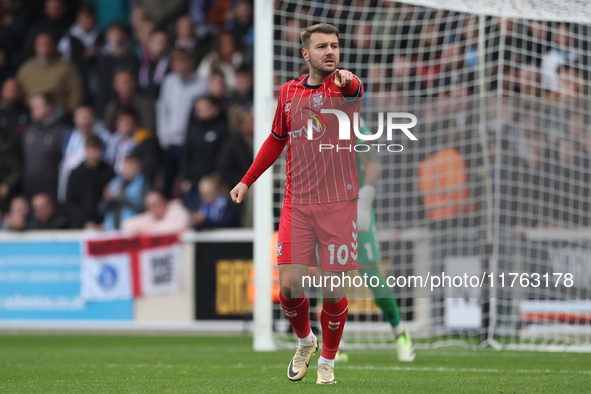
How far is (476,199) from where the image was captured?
1016 centimetres

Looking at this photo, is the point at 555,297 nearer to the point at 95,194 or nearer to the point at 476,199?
the point at 476,199

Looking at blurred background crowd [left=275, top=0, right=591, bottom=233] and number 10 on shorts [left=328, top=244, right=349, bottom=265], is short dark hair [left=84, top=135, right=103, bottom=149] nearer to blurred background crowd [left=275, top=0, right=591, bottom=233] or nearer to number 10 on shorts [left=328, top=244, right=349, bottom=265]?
blurred background crowd [left=275, top=0, right=591, bottom=233]

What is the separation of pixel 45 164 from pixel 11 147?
591mm

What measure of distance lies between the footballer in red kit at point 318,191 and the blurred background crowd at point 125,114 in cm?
605

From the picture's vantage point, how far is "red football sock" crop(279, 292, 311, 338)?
5512 mm

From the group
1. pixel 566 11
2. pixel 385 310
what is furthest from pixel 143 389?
pixel 566 11

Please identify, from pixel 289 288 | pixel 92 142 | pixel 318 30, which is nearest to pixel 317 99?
pixel 318 30

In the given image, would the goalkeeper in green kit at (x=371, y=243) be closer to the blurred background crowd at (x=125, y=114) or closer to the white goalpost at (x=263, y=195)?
the white goalpost at (x=263, y=195)

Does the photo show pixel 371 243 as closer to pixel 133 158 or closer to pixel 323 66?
pixel 323 66

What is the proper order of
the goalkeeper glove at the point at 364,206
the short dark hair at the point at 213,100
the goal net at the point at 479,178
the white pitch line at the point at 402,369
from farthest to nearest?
the short dark hair at the point at 213,100
the goal net at the point at 479,178
the goalkeeper glove at the point at 364,206
the white pitch line at the point at 402,369

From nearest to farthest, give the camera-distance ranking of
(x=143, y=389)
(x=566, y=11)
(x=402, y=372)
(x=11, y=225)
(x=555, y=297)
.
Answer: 1. (x=143, y=389)
2. (x=402, y=372)
3. (x=566, y=11)
4. (x=555, y=297)
5. (x=11, y=225)

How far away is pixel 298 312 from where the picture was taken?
559 cm

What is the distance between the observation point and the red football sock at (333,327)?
18.1ft

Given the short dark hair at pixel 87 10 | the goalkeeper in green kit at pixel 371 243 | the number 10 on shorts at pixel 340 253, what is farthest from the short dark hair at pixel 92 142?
the number 10 on shorts at pixel 340 253
